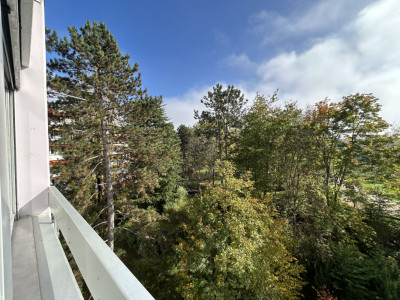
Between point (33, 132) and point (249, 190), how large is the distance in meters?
6.63


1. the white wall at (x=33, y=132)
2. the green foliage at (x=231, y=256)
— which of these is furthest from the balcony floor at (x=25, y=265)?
the green foliage at (x=231, y=256)

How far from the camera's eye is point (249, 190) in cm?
679

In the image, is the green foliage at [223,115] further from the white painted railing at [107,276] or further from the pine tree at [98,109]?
the white painted railing at [107,276]

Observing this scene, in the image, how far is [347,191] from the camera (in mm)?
7754

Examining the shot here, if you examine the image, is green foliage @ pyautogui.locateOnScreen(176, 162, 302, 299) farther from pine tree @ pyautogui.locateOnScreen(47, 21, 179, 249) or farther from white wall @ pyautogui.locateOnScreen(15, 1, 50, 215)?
white wall @ pyautogui.locateOnScreen(15, 1, 50, 215)

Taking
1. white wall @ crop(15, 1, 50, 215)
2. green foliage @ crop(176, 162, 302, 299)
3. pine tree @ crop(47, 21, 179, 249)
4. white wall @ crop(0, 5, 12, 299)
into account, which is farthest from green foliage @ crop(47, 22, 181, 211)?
white wall @ crop(0, 5, 12, 299)

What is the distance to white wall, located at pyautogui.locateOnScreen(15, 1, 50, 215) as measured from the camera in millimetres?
1407

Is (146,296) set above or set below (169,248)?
above

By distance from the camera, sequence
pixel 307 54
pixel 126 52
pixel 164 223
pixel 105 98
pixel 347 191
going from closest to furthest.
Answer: pixel 105 98
pixel 126 52
pixel 307 54
pixel 347 191
pixel 164 223

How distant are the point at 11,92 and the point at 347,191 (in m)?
10.9

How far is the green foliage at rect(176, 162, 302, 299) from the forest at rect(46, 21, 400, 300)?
4cm

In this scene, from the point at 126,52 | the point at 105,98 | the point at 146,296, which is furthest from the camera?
the point at 126,52

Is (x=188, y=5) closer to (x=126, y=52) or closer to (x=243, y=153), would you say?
(x=126, y=52)

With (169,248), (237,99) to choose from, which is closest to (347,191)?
(237,99)
